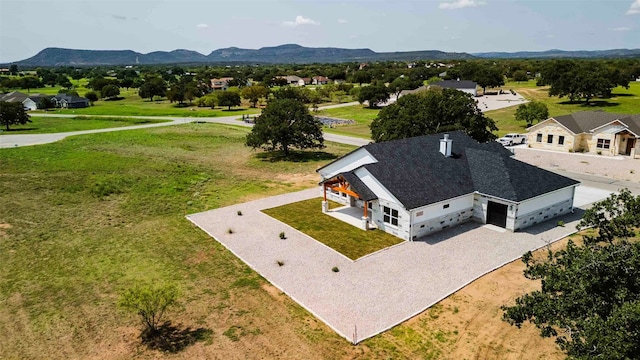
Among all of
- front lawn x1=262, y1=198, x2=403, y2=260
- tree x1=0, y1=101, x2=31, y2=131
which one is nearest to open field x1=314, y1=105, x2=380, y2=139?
front lawn x1=262, y1=198, x2=403, y2=260

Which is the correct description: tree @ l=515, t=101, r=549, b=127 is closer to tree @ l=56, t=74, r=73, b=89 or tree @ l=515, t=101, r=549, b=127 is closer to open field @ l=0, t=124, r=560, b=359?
open field @ l=0, t=124, r=560, b=359

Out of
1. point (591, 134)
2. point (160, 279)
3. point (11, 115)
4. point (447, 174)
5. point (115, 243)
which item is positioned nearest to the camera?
point (160, 279)

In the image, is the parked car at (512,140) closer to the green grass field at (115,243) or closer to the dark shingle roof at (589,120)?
A: the dark shingle roof at (589,120)

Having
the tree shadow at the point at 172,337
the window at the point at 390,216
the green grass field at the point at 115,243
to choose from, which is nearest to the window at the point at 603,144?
the green grass field at the point at 115,243

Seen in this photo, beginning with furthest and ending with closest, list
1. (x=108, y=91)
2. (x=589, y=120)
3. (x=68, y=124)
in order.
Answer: (x=108, y=91)
(x=68, y=124)
(x=589, y=120)

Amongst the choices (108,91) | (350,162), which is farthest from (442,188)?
(108,91)

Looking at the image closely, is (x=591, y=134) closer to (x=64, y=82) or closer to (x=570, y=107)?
(x=570, y=107)
